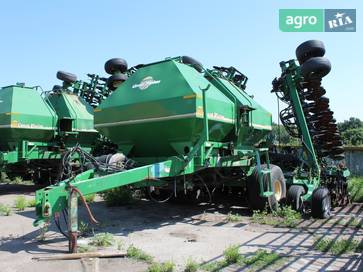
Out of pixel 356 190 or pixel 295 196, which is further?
pixel 356 190

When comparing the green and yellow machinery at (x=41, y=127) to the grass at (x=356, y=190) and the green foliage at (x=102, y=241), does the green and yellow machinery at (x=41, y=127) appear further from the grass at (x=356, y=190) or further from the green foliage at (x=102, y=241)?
the grass at (x=356, y=190)

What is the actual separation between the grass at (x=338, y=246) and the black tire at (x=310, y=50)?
5245 mm

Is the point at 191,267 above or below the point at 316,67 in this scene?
below

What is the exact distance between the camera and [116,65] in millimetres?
11539

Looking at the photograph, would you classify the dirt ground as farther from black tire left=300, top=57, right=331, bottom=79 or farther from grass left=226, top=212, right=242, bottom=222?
black tire left=300, top=57, right=331, bottom=79

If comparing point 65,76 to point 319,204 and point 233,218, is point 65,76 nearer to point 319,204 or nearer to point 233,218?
point 233,218

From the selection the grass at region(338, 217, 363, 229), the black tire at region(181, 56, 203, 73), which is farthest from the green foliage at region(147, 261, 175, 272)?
the black tire at region(181, 56, 203, 73)

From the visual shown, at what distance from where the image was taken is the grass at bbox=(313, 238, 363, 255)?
5301mm

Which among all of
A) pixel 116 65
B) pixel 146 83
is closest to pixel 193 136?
pixel 146 83

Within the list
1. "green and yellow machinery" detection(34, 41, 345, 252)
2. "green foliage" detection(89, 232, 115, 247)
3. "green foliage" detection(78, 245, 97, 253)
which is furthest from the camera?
"green and yellow machinery" detection(34, 41, 345, 252)

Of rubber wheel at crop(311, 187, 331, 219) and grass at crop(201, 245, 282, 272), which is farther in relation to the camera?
rubber wheel at crop(311, 187, 331, 219)

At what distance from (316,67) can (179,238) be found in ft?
17.7

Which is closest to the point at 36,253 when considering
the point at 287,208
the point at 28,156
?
the point at 287,208

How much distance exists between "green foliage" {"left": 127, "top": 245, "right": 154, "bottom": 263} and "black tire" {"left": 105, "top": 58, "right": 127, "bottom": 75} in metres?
7.25
